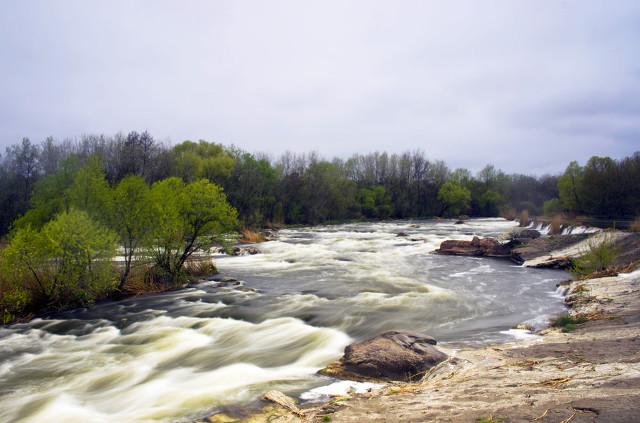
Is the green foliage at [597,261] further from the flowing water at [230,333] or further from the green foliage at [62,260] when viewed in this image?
the green foliage at [62,260]

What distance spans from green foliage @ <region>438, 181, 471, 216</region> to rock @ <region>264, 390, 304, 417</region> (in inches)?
4016

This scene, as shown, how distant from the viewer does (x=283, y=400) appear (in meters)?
8.52

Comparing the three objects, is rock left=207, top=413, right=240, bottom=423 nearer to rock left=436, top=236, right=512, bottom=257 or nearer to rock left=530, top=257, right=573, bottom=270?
rock left=530, top=257, right=573, bottom=270

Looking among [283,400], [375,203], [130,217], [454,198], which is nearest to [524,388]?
[283,400]

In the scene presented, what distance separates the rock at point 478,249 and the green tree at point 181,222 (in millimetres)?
19441

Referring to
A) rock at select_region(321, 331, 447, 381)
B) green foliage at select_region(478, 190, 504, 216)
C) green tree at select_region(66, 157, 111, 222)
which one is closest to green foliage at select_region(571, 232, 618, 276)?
rock at select_region(321, 331, 447, 381)

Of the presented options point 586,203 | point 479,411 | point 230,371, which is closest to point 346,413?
point 479,411

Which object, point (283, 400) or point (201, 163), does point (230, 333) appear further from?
point (201, 163)

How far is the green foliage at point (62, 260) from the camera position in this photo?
1617cm

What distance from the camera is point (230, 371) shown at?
11.2m

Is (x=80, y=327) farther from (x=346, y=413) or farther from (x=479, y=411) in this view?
(x=479, y=411)

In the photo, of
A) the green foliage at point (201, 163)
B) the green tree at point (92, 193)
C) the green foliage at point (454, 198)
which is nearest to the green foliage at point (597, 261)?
the green tree at point (92, 193)

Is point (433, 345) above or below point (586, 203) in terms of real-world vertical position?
below

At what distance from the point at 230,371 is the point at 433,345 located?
5347 millimetres
